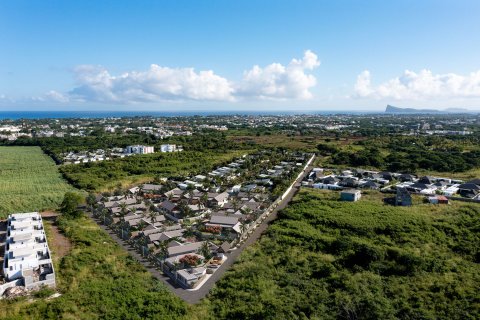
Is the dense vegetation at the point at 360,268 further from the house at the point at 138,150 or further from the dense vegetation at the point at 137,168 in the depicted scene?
the house at the point at 138,150

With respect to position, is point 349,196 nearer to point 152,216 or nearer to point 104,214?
point 152,216

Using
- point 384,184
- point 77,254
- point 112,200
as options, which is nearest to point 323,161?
point 384,184

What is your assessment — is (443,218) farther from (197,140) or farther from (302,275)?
(197,140)

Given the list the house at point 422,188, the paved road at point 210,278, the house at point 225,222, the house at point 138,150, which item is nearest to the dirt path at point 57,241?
the paved road at point 210,278

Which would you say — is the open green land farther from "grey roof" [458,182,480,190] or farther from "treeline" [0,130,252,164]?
"treeline" [0,130,252,164]

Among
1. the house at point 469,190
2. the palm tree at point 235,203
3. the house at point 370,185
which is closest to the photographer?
the palm tree at point 235,203

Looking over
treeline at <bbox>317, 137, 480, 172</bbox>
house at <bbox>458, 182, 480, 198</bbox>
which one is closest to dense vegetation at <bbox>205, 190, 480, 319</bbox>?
house at <bbox>458, 182, 480, 198</bbox>
